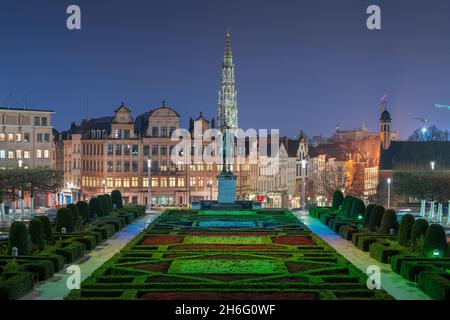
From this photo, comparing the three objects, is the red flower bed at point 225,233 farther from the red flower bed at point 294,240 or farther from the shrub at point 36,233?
the shrub at point 36,233

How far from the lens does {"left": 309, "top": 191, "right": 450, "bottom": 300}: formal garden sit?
26.0 m

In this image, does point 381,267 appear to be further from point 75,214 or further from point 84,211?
point 84,211

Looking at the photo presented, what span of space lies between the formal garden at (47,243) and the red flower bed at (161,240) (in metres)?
2.27

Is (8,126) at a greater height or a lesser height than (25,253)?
greater

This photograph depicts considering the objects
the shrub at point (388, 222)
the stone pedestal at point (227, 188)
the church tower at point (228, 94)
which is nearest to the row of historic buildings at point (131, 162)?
the church tower at point (228, 94)

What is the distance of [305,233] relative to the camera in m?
42.9

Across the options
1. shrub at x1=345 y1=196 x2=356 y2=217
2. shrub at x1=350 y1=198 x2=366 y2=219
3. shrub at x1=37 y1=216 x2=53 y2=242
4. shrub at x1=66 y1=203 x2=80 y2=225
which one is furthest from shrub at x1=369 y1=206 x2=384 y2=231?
shrub at x1=37 y1=216 x2=53 y2=242

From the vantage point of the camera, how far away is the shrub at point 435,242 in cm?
3139

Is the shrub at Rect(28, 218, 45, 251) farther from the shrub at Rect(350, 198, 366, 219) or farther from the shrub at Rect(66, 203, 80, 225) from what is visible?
the shrub at Rect(350, 198, 366, 219)

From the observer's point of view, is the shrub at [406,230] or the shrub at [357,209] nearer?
the shrub at [406,230]

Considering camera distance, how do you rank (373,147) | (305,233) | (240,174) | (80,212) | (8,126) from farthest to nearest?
A: (373,147) < (240,174) < (8,126) < (80,212) < (305,233)

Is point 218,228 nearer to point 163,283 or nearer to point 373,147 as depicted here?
point 163,283
